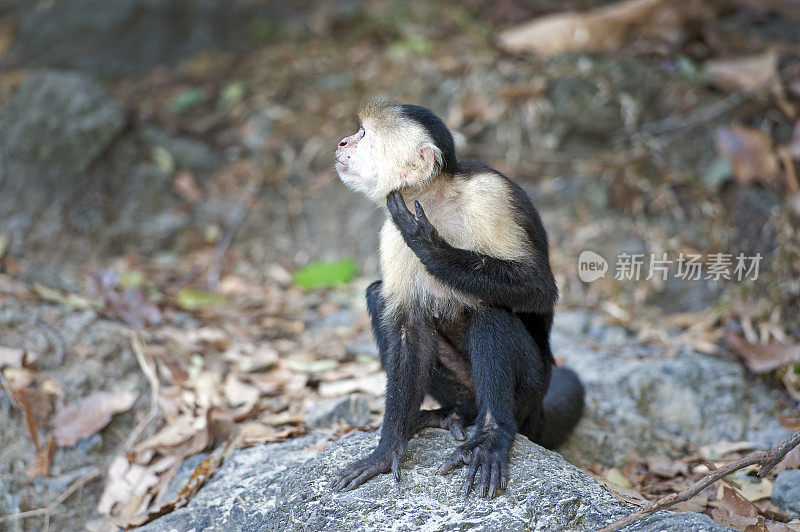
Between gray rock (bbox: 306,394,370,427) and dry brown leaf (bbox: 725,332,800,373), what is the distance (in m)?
2.31

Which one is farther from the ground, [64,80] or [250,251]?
[64,80]

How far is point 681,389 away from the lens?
4184 mm

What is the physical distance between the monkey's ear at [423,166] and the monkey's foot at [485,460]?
1039 mm

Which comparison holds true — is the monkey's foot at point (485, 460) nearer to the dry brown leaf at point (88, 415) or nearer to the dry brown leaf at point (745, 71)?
the dry brown leaf at point (88, 415)

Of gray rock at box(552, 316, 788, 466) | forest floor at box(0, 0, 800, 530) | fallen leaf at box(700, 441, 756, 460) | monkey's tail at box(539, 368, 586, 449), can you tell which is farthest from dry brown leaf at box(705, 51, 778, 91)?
monkey's tail at box(539, 368, 586, 449)

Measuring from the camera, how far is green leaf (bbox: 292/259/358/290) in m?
5.54

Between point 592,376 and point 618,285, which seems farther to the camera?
point 618,285

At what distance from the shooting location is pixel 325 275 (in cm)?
557

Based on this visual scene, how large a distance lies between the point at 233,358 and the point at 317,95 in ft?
10.9

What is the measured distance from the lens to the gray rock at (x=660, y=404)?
3846mm

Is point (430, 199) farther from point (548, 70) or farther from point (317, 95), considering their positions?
point (317, 95)

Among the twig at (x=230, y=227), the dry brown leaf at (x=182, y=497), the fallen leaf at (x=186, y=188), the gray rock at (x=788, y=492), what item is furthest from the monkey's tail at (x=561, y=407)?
the fallen leaf at (x=186, y=188)

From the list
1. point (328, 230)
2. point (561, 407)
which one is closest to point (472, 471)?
point (561, 407)

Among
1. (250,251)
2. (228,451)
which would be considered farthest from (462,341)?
(250,251)
